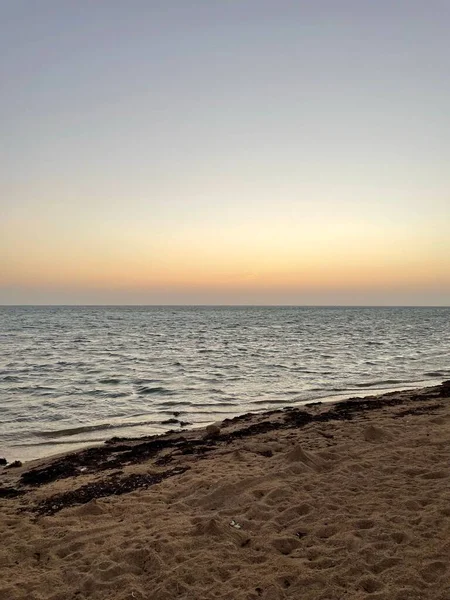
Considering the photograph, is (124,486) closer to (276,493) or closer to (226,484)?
(226,484)

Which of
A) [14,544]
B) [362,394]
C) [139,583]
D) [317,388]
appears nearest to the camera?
[139,583]

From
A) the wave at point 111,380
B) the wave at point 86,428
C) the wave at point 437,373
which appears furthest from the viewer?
the wave at point 437,373

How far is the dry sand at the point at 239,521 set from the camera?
4.72 metres

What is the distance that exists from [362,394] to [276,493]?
39.4 feet

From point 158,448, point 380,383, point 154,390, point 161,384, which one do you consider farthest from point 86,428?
point 380,383

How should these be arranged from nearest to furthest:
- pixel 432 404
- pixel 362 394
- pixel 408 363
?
pixel 432 404
pixel 362 394
pixel 408 363

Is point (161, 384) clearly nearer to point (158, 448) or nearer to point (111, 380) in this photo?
point (111, 380)

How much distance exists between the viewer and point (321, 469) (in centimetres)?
789

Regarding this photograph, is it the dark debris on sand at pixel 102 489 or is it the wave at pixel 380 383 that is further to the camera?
the wave at pixel 380 383

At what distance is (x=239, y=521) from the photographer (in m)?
6.02

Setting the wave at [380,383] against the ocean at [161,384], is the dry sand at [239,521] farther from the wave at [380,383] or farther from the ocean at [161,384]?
the wave at [380,383]

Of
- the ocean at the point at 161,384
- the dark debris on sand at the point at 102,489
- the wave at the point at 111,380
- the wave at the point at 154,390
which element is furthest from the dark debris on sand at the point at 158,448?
the wave at the point at 111,380

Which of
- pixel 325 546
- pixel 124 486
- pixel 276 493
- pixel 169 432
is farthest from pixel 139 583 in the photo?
pixel 169 432

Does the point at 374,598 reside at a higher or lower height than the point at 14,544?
higher
